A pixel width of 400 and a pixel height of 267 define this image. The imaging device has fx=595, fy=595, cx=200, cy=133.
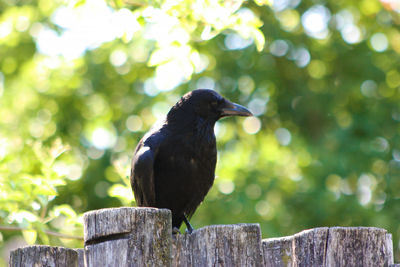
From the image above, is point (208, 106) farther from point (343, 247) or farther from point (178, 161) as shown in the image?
point (343, 247)

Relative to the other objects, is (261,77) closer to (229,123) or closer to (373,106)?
(229,123)

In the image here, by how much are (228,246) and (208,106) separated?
221 centimetres

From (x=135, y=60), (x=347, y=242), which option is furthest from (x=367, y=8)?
(x=347, y=242)

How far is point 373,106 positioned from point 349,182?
43.1 inches

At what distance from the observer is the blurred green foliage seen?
7.35 m

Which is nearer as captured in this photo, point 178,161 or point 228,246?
point 228,246

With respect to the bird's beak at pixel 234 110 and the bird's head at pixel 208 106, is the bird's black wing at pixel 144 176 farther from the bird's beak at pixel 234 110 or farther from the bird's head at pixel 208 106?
the bird's beak at pixel 234 110

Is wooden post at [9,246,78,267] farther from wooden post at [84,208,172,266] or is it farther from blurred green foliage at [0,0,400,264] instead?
blurred green foliage at [0,0,400,264]

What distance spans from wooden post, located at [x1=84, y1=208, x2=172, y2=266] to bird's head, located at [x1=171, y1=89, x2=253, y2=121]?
2.17m

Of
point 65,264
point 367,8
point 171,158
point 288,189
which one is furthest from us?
point 367,8

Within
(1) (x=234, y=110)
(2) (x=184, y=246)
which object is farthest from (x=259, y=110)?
(2) (x=184, y=246)

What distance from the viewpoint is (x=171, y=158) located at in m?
4.23

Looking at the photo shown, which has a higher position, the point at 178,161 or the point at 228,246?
the point at 178,161

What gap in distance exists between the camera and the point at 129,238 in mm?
2350
